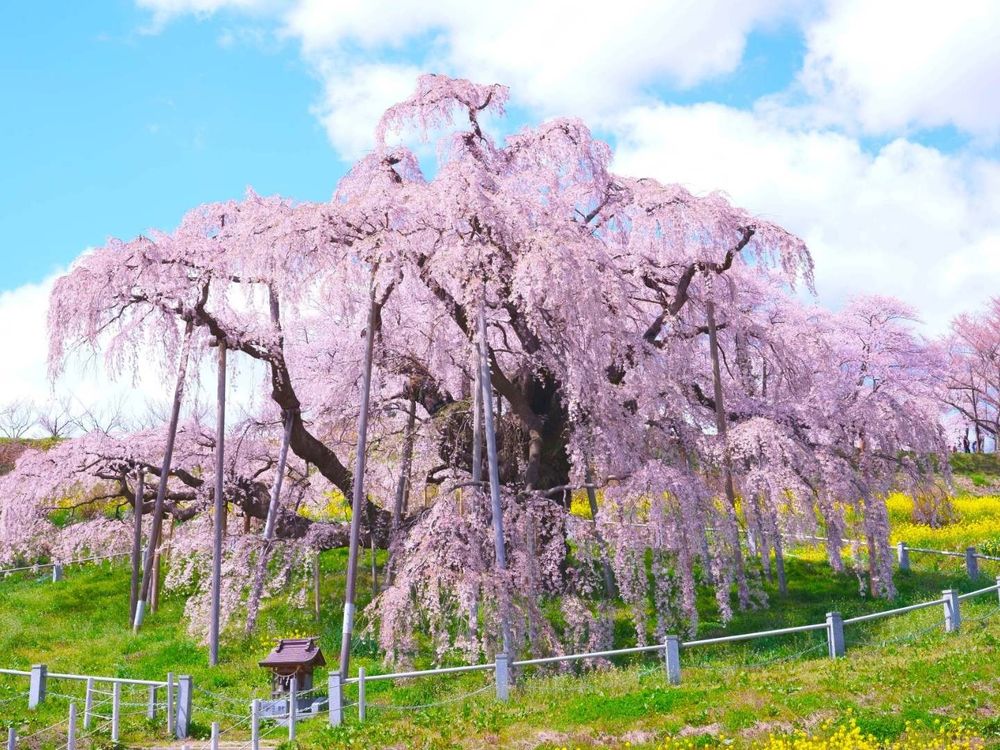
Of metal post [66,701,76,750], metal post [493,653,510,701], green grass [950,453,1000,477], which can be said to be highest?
green grass [950,453,1000,477]

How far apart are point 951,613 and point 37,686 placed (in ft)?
50.3

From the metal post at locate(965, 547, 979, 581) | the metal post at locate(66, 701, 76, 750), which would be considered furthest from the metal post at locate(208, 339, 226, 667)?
the metal post at locate(965, 547, 979, 581)

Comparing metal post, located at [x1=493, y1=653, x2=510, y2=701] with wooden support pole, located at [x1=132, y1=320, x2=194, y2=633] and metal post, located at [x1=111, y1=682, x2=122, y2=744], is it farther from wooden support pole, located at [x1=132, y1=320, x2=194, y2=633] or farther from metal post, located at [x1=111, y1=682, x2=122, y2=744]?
wooden support pole, located at [x1=132, y1=320, x2=194, y2=633]

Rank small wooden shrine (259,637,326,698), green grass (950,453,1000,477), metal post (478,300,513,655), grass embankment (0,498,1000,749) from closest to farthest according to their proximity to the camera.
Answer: grass embankment (0,498,1000,749) → small wooden shrine (259,637,326,698) → metal post (478,300,513,655) → green grass (950,453,1000,477)

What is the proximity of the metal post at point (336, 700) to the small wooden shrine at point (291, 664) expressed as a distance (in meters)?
0.98

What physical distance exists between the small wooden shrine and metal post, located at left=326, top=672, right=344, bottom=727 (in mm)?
980

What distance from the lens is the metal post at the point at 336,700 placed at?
14469 millimetres

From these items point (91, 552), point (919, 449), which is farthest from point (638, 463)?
point (91, 552)

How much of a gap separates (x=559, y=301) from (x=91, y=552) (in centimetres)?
1792

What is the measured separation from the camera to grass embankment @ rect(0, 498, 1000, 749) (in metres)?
12.8

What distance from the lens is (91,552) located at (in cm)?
2892

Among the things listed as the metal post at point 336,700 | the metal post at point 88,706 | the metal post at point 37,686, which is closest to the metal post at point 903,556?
the metal post at point 336,700

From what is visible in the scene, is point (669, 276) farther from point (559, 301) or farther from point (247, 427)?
point (247, 427)

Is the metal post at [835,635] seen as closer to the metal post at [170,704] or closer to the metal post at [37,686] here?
the metal post at [170,704]
